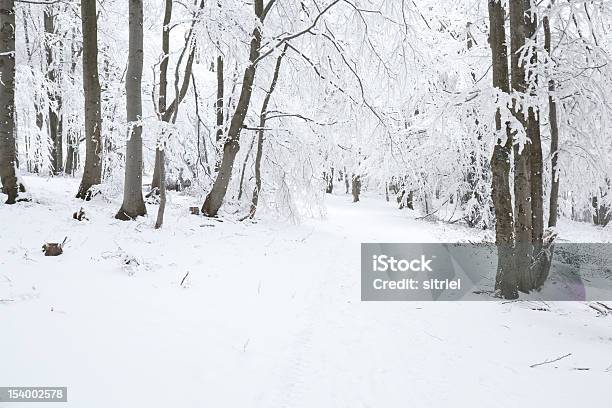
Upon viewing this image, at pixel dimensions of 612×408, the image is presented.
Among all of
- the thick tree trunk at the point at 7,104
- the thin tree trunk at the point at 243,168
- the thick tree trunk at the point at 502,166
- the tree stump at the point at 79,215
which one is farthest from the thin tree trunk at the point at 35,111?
the thick tree trunk at the point at 502,166

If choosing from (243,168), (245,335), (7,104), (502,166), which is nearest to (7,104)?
(7,104)

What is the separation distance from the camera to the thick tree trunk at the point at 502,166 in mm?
6270

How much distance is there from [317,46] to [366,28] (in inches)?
58.5

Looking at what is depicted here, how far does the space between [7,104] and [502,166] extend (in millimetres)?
8794

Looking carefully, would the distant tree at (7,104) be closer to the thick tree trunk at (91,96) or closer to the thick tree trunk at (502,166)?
the thick tree trunk at (91,96)

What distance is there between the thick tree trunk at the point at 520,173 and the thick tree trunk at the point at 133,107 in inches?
260

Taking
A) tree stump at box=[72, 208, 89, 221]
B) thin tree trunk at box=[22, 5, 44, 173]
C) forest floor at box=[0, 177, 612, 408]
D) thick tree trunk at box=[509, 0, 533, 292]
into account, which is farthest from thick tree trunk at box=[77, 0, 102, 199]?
thick tree trunk at box=[509, 0, 533, 292]

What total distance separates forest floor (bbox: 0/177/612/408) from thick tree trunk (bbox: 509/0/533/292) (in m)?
0.85

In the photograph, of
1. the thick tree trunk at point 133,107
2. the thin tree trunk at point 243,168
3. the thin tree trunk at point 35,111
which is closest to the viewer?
the thick tree trunk at point 133,107

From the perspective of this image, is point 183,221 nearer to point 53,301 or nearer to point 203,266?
point 203,266

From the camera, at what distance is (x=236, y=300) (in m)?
4.93

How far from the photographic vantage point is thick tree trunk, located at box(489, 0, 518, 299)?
6.27 meters

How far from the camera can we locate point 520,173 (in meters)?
6.29

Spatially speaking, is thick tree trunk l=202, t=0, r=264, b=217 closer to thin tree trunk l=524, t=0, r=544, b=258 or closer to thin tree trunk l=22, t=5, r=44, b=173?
thin tree trunk l=524, t=0, r=544, b=258
